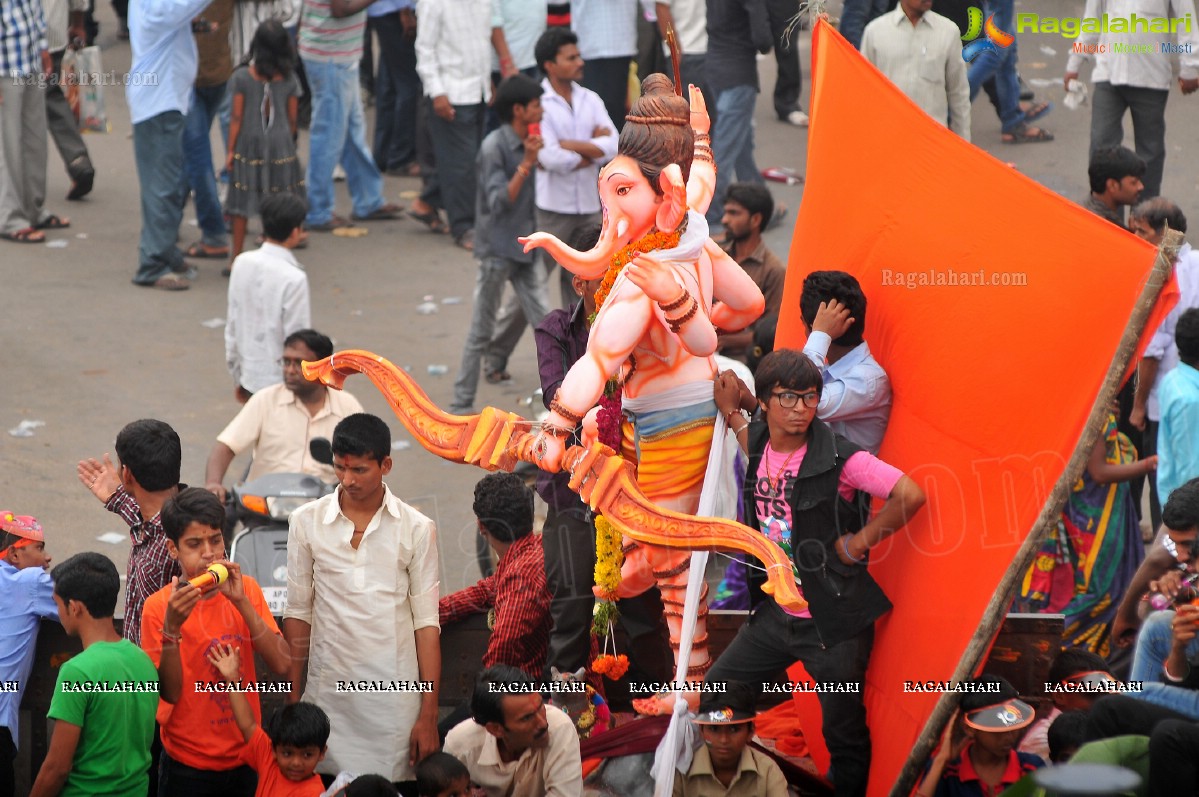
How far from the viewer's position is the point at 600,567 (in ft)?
14.9

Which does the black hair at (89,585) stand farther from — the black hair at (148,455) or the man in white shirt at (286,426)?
the man in white shirt at (286,426)

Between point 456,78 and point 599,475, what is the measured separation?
6365mm

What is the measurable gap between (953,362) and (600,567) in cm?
125

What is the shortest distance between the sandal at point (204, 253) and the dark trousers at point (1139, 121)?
575 cm

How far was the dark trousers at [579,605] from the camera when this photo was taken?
4.91 m

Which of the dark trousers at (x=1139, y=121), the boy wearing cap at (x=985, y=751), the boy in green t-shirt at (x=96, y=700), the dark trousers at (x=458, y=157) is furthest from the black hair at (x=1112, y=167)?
the boy in green t-shirt at (x=96, y=700)

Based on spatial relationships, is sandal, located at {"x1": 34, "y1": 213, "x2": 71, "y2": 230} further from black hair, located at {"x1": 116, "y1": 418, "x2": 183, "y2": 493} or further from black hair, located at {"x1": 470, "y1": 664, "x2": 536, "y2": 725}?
black hair, located at {"x1": 470, "y1": 664, "x2": 536, "y2": 725}

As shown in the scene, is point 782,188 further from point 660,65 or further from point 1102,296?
point 1102,296

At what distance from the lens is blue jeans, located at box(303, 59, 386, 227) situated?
400 inches

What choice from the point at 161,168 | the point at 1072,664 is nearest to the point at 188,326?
the point at 161,168

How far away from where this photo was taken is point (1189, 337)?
18.7 ft

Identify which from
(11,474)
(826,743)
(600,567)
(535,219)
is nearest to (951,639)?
(826,743)

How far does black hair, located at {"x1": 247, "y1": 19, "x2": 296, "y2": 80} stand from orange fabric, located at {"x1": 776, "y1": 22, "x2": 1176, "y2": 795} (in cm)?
495

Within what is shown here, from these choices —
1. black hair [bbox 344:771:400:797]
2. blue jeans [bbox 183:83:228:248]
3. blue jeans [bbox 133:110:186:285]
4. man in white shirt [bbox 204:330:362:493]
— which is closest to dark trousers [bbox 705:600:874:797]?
black hair [bbox 344:771:400:797]
